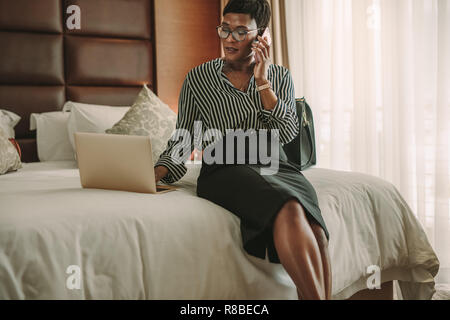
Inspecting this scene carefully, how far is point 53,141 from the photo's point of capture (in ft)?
8.91

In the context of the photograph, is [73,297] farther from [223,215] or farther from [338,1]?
[338,1]

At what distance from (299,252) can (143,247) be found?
0.44 meters

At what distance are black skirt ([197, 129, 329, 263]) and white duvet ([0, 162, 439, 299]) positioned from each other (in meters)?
0.05

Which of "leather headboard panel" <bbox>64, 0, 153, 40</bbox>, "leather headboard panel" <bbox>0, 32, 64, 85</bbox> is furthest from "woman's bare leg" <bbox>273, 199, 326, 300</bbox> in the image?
"leather headboard panel" <bbox>64, 0, 153, 40</bbox>

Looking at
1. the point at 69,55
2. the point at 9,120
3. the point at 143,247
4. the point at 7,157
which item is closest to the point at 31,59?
the point at 69,55

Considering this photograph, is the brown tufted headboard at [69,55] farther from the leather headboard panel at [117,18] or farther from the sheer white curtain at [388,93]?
the sheer white curtain at [388,93]

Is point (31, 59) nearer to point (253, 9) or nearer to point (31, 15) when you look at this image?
point (31, 15)

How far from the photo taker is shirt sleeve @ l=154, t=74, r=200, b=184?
170 centimetres

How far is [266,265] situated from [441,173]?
1343 mm

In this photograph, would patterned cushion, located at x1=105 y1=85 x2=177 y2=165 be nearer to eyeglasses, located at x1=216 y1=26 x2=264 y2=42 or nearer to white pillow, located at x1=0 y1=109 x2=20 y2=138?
white pillow, located at x1=0 y1=109 x2=20 y2=138

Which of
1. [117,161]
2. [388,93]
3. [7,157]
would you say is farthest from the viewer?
[388,93]

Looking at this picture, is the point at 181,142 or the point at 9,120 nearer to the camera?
the point at 181,142

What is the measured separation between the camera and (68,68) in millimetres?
3020

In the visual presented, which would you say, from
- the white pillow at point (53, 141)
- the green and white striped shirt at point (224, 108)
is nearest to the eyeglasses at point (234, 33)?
the green and white striped shirt at point (224, 108)
